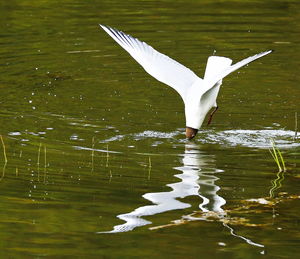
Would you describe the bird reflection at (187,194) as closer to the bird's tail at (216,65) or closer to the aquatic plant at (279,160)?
the aquatic plant at (279,160)

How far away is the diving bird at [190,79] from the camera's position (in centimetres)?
934

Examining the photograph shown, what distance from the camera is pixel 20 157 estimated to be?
29.0 feet

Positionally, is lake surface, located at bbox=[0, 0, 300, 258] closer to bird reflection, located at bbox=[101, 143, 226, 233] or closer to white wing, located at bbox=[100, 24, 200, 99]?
bird reflection, located at bbox=[101, 143, 226, 233]

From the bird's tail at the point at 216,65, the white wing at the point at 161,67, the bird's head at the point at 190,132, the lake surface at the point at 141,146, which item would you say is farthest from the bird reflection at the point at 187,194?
the white wing at the point at 161,67

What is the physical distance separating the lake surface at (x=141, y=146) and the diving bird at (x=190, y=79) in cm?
30

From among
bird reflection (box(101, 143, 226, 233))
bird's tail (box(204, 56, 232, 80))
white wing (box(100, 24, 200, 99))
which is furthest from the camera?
white wing (box(100, 24, 200, 99))

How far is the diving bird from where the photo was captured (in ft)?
30.6

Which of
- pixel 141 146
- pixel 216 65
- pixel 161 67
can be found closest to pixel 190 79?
pixel 161 67

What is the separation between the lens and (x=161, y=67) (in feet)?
33.3

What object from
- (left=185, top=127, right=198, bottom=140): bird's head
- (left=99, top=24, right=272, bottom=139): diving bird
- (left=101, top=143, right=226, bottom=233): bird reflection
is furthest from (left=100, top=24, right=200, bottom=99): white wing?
(left=101, top=143, right=226, bottom=233): bird reflection

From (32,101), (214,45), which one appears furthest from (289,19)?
Result: (32,101)

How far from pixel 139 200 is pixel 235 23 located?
30.4 ft

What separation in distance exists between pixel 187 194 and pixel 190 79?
2474 millimetres

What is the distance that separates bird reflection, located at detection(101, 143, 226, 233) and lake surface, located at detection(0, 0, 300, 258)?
0.01m
